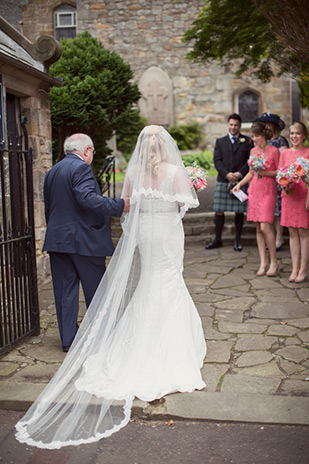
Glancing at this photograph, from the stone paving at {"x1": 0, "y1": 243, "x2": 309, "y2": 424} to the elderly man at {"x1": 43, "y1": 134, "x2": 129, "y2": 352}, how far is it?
567 millimetres

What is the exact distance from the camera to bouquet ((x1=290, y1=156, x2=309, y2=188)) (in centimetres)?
673

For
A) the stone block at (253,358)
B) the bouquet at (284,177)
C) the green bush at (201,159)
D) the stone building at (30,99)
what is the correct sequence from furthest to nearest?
the green bush at (201,159), the bouquet at (284,177), the stone building at (30,99), the stone block at (253,358)

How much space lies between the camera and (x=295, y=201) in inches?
286

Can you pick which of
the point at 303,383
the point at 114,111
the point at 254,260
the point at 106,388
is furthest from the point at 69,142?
the point at 114,111

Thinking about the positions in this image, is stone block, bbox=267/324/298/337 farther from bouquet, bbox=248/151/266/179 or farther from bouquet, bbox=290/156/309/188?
bouquet, bbox=248/151/266/179

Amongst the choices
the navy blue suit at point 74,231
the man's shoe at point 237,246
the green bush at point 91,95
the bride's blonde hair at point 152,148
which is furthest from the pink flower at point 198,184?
the green bush at point 91,95

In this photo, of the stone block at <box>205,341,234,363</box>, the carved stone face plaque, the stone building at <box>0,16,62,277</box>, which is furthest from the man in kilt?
the carved stone face plaque

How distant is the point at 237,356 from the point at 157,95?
57.3 feet

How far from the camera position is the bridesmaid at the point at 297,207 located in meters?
7.12

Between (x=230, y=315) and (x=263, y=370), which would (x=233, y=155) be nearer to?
(x=230, y=315)

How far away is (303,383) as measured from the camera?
13.9 feet

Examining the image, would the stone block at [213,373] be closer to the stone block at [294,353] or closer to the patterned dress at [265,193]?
the stone block at [294,353]

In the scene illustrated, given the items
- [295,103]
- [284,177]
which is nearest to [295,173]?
[284,177]

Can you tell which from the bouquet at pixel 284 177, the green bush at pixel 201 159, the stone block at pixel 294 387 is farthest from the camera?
the green bush at pixel 201 159
